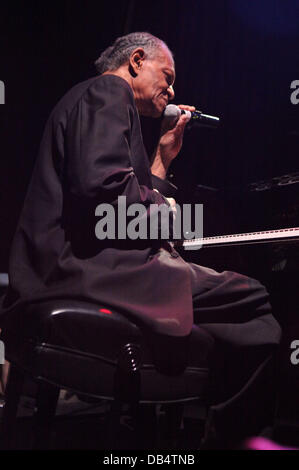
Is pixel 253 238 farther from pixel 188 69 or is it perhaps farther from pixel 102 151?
pixel 188 69

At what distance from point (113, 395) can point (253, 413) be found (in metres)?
1.18

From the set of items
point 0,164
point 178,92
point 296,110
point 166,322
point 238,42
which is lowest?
point 166,322

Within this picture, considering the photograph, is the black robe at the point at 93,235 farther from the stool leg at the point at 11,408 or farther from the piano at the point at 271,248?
the piano at the point at 271,248

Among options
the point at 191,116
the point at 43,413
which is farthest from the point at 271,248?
the point at 43,413

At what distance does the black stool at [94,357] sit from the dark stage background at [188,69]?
2105 mm

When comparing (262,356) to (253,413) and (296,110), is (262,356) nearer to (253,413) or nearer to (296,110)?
(253,413)

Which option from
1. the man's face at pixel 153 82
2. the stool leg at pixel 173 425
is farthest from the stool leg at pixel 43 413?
the man's face at pixel 153 82

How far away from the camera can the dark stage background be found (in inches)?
135

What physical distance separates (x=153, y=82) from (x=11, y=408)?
51.5 inches

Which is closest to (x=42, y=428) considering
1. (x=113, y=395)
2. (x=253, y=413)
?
(x=113, y=395)

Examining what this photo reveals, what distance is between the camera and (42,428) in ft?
3.99

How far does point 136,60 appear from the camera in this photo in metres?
1.65

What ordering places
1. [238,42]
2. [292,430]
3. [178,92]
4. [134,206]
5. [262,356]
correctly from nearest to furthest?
[134,206]
[262,356]
[292,430]
[238,42]
[178,92]

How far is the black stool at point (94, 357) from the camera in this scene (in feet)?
3.88
